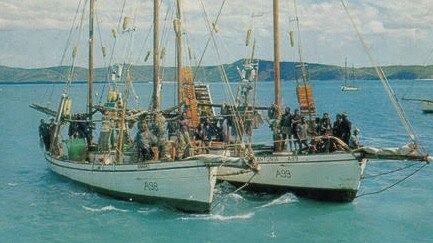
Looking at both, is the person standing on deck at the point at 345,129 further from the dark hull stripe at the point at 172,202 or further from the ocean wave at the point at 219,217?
the dark hull stripe at the point at 172,202

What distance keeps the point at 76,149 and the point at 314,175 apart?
41.0 feet

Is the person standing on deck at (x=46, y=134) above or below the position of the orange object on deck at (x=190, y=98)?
below

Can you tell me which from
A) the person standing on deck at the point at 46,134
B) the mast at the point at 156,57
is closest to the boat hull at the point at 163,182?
the mast at the point at 156,57

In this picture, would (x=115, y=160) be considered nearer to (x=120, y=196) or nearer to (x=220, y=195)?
(x=120, y=196)

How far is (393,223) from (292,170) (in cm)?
462

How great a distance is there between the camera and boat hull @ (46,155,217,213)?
869 inches

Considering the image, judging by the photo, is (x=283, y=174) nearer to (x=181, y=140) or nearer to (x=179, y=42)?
(x=181, y=140)

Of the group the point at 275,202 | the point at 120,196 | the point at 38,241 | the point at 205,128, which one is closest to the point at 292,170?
the point at 275,202

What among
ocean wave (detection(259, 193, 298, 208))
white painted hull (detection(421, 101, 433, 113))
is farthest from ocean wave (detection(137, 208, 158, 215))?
white painted hull (detection(421, 101, 433, 113))

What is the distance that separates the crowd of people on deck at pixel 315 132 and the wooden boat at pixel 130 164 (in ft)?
13.3

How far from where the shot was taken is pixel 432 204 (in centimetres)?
2550

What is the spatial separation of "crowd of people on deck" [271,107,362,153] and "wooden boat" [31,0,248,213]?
407 cm

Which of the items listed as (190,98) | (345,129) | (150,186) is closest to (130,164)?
(150,186)

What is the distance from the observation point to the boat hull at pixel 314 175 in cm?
2339
